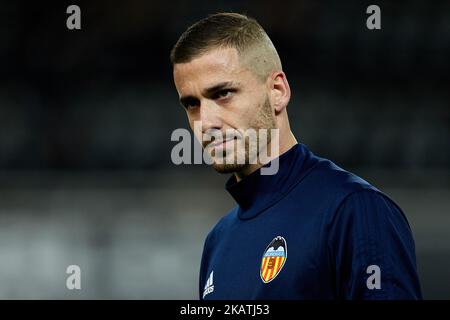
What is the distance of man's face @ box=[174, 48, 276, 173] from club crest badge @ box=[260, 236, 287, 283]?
20 cm

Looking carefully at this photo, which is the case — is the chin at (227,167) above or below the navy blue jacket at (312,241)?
above

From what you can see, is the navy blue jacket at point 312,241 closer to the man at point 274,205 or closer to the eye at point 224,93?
the man at point 274,205

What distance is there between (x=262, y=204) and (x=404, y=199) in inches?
130

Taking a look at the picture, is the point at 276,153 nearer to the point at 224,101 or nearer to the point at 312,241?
the point at 224,101

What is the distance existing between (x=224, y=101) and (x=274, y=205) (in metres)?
0.24

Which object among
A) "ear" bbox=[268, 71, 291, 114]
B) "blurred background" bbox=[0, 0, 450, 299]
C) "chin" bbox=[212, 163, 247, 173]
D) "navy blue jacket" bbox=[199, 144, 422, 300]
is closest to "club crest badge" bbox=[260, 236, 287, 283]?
"navy blue jacket" bbox=[199, 144, 422, 300]

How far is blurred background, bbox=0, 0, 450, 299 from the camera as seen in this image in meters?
4.48

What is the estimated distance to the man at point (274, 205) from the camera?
1401mm

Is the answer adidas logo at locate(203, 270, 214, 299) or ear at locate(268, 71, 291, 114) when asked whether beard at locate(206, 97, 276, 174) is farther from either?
adidas logo at locate(203, 270, 214, 299)

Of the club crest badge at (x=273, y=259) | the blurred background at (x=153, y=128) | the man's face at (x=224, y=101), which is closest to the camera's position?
the club crest badge at (x=273, y=259)

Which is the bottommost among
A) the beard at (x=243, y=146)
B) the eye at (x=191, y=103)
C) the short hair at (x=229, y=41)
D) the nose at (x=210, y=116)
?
the beard at (x=243, y=146)

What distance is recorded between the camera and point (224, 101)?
5.44ft

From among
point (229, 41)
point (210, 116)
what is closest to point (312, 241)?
point (210, 116)

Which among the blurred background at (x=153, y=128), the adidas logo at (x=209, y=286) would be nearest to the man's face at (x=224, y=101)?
the adidas logo at (x=209, y=286)
